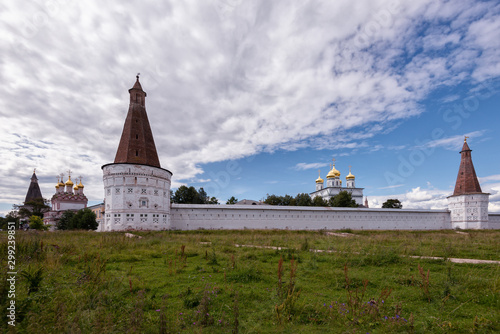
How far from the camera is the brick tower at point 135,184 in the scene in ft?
84.8

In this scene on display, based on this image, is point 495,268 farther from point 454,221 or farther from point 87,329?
point 454,221

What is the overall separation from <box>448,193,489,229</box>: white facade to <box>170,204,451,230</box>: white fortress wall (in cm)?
145

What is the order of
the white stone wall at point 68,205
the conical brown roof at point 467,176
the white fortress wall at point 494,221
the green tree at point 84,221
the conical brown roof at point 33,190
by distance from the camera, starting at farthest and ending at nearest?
the conical brown roof at point 33,190 < the white stone wall at point 68,205 < the white fortress wall at point 494,221 < the conical brown roof at point 467,176 < the green tree at point 84,221

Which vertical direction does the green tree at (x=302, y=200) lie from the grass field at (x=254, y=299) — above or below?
above

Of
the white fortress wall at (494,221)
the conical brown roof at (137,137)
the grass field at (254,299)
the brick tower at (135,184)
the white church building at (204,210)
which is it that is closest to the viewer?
the grass field at (254,299)

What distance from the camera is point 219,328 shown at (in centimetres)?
368

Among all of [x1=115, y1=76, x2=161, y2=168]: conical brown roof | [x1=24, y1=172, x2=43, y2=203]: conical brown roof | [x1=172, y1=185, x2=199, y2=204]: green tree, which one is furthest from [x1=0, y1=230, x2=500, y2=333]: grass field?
[x1=24, y1=172, x2=43, y2=203]: conical brown roof

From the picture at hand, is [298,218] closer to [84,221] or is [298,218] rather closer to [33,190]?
[84,221]

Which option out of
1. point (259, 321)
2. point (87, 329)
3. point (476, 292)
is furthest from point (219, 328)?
point (476, 292)

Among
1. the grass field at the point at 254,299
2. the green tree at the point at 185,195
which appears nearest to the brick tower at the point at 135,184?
the green tree at the point at 185,195

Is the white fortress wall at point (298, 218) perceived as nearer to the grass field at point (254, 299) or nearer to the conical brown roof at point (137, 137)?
the conical brown roof at point (137, 137)

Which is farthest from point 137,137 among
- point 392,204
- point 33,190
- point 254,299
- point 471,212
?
point 392,204

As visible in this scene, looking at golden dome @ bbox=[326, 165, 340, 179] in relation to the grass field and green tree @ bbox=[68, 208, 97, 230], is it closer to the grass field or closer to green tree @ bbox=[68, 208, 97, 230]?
green tree @ bbox=[68, 208, 97, 230]

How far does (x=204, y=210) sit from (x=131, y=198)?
8.72 meters
